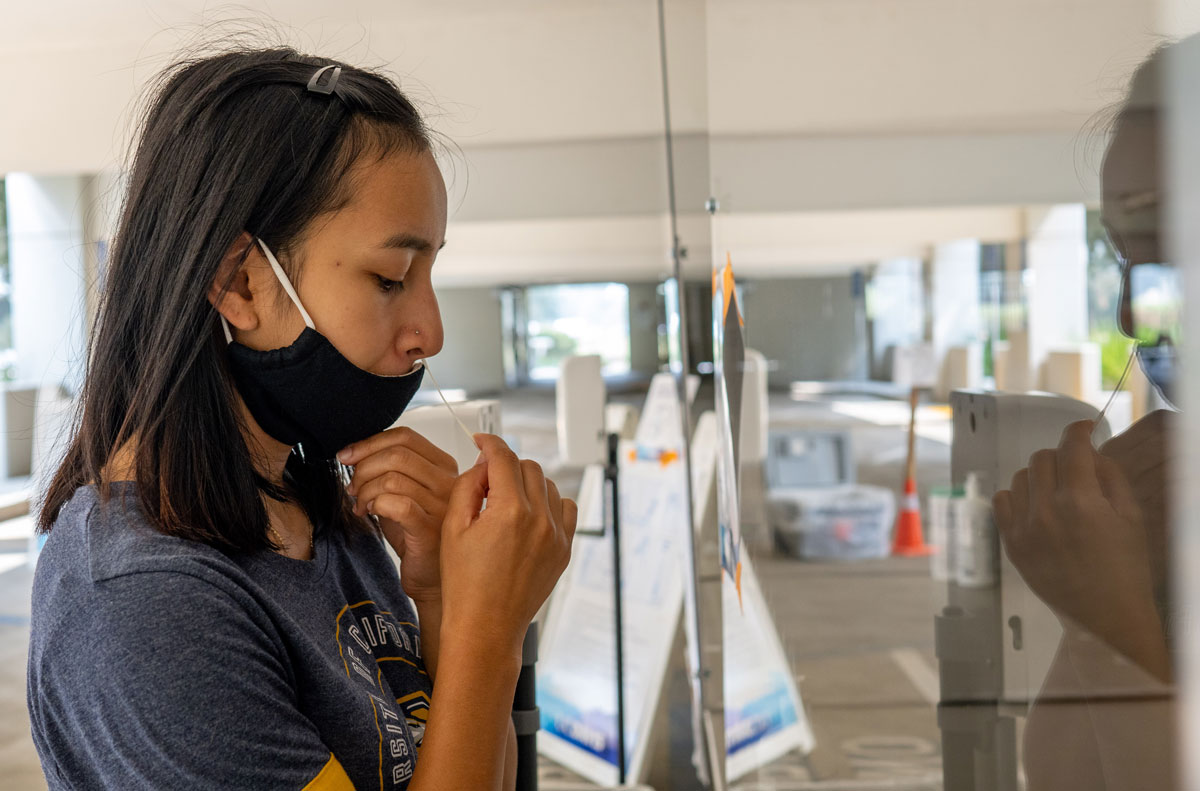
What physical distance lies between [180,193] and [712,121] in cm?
141

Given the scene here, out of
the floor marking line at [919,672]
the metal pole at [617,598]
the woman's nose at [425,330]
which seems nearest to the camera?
the floor marking line at [919,672]

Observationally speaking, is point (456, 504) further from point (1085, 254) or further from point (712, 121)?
point (712, 121)

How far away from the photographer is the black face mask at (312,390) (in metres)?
0.76

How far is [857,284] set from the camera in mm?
1305

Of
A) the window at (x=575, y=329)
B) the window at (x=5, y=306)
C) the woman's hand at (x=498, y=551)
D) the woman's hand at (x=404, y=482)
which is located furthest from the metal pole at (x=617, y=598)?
the window at (x=575, y=329)

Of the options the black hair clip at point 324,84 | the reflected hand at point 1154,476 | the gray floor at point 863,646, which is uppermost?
the black hair clip at point 324,84

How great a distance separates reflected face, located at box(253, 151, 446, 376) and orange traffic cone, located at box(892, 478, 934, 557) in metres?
0.42

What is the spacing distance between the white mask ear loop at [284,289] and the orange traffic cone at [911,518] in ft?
1.68

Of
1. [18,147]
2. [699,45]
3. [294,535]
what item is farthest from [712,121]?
[18,147]

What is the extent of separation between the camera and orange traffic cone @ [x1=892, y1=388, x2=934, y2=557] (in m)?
0.67

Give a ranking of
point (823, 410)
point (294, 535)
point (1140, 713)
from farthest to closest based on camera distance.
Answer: point (823, 410) → point (294, 535) → point (1140, 713)

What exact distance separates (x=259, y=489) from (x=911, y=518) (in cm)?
55

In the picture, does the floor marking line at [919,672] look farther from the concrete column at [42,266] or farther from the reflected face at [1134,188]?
the concrete column at [42,266]

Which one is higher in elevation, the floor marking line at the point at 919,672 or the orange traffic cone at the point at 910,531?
the orange traffic cone at the point at 910,531
